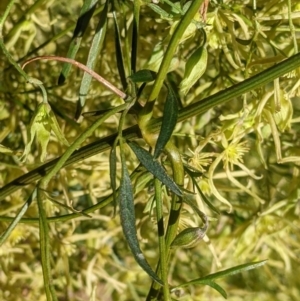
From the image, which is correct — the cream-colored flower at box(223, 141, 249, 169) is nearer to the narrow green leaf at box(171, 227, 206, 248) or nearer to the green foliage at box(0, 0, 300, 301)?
the green foliage at box(0, 0, 300, 301)

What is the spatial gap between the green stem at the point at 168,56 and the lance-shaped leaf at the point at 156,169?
2 cm

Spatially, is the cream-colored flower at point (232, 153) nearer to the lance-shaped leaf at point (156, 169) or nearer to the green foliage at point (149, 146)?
the green foliage at point (149, 146)

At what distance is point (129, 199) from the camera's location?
10.7 inches

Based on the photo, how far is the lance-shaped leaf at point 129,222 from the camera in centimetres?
25

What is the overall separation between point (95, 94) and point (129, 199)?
22cm

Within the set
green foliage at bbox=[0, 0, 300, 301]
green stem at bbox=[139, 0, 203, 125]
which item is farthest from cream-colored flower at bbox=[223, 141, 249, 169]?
green stem at bbox=[139, 0, 203, 125]

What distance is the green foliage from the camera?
28 centimetres

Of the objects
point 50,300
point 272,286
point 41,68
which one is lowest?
point 50,300

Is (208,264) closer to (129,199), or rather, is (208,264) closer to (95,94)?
(95,94)

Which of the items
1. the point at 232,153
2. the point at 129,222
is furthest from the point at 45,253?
the point at 232,153

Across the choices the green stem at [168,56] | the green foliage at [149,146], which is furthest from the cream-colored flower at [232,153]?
the green stem at [168,56]

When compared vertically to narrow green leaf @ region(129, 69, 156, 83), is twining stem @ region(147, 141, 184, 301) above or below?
below

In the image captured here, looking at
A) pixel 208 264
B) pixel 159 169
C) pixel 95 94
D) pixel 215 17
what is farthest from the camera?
pixel 208 264

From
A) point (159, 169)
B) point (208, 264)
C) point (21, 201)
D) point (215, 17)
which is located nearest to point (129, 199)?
point (159, 169)
